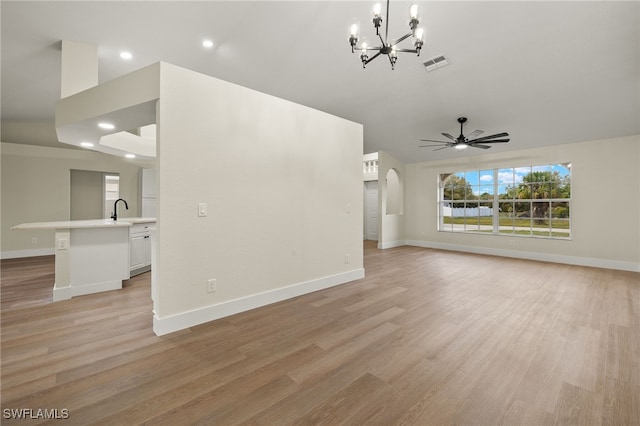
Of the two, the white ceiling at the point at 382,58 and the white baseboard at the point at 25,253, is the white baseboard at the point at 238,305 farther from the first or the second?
the white baseboard at the point at 25,253

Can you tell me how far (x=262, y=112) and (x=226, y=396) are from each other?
281cm

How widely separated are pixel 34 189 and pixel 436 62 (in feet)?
29.1

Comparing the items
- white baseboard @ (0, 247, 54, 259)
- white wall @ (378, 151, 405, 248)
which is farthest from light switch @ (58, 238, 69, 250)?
white wall @ (378, 151, 405, 248)

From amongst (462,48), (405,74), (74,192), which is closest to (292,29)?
(405,74)

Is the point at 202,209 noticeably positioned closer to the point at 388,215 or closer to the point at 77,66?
the point at 77,66

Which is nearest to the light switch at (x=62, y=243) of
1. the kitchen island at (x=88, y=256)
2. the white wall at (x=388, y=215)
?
the kitchen island at (x=88, y=256)

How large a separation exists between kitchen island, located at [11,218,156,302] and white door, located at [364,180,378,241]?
7832 millimetres

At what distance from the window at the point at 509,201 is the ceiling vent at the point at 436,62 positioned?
4.13 m

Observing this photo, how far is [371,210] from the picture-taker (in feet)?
33.3

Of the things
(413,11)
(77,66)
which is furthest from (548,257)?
(77,66)

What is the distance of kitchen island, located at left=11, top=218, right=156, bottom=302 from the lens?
132 inches

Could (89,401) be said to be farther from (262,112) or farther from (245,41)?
(245,41)

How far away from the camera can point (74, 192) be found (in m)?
6.90

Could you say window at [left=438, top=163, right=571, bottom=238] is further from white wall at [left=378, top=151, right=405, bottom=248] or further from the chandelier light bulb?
the chandelier light bulb
